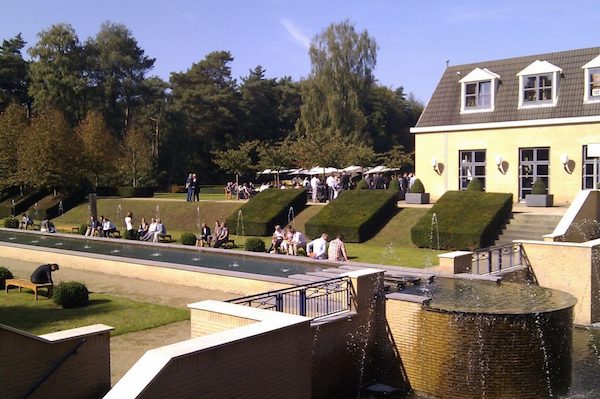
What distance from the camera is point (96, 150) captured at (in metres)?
47.8

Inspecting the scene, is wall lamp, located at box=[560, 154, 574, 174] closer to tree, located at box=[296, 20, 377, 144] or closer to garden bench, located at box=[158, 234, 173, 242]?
garden bench, located at box=[158, 234, 173, 242]

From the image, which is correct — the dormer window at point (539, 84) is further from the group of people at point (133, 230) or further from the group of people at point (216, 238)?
the group of people at point (133, 230)

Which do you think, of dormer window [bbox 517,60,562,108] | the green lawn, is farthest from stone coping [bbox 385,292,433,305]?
dormer window [bbox 517,60,562,108]

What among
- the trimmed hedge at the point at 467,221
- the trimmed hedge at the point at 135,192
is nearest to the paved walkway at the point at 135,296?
the trimmed hedge at the point at 467,221

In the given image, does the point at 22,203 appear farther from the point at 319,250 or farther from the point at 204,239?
the point at 319,250

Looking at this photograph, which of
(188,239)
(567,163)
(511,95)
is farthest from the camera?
(511,95)

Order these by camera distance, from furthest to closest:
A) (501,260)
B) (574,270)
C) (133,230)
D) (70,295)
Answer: (133,230)
(574,270)
(501,260)
(70,295)

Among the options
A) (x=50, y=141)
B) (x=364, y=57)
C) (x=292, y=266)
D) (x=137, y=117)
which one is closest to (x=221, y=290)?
(x=292, y=266)

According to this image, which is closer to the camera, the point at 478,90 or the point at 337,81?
the point at 478,90

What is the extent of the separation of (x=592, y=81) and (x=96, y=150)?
34.5 m

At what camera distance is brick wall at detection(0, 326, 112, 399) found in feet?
30.0

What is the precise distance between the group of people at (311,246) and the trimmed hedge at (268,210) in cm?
563

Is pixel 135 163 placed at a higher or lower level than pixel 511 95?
lower

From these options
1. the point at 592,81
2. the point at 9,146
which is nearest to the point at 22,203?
the point at 9,146
